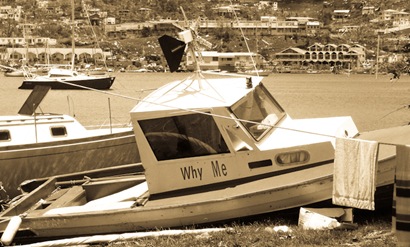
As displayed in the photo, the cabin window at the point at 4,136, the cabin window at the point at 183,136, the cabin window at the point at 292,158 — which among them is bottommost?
the cabin window at the point at 4,136

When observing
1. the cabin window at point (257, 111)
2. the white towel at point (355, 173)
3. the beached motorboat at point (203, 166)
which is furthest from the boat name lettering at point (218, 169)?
the white towel at point (355, 173)

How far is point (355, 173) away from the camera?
10.8 metres

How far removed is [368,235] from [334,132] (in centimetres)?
217

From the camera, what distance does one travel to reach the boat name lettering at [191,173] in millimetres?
12711

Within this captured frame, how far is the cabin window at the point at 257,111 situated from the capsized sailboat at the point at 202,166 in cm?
2

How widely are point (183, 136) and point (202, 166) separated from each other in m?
0.56

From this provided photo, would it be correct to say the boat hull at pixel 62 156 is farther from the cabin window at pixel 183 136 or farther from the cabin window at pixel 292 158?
the cabin window at pixel 292 158

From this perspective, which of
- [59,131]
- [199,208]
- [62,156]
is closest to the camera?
[199,208]

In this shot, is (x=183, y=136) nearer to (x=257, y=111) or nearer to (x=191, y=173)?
(x=191, y=173)

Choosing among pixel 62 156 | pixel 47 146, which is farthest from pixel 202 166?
pixel 62 156

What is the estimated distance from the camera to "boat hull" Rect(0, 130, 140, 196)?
20.2 metres

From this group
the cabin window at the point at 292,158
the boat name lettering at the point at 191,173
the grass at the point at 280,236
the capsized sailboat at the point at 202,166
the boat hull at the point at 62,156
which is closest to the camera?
the grass at the point at 280,236

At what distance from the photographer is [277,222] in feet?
40.4

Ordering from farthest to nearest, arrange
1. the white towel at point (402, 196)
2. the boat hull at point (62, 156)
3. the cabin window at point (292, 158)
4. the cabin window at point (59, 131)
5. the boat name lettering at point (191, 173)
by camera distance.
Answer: the cabin window at point (59, 131) → the boat hull at point (62, 156) → the boat name lettering at point (191, 173) → the cabin window at point (292, 158) → the white towel at point (402, 196)
